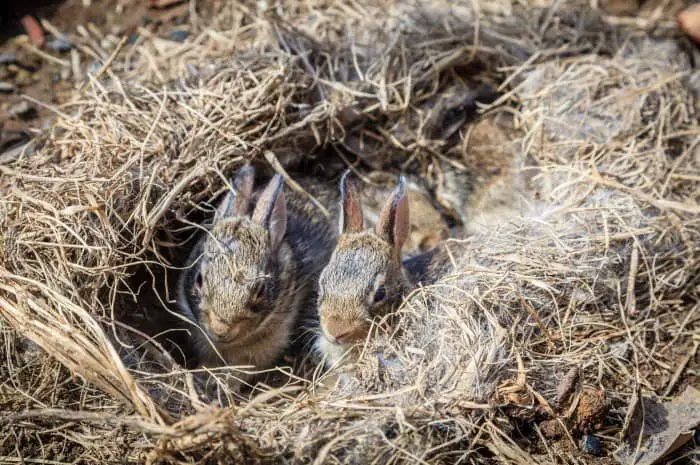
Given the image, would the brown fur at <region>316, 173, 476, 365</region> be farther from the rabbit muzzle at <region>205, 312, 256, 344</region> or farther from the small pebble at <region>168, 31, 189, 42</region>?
the small pebble at <region>168, 31, 189, 42</region>

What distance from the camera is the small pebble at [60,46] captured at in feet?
20.0

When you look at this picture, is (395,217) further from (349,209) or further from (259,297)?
(259,297)

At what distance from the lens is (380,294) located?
14.2 ft

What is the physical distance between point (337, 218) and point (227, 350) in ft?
4.64

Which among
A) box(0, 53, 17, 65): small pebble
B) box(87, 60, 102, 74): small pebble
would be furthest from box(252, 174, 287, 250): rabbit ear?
box(0, 53, 17, 65): small pebble

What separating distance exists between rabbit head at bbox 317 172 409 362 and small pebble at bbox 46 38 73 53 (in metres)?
3.12

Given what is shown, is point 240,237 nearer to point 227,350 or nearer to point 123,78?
point 227,350

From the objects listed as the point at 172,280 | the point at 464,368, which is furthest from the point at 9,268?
the point at 464,368

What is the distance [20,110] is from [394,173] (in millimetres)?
3060

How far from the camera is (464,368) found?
12.3 feet

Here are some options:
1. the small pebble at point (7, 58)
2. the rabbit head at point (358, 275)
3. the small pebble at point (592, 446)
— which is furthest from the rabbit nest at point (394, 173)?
the small pebble at point (7, 58)

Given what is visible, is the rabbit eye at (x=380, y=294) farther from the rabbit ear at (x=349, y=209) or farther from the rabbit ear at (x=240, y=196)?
the rabbit ear at (x=240, y=196)

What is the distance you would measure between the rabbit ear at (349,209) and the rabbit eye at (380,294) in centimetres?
50

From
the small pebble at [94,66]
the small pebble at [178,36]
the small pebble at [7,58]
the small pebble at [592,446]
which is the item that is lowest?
the small pebble at [592,446]
